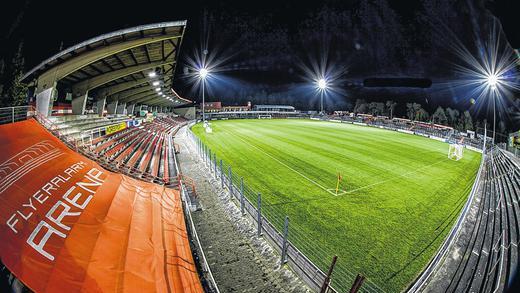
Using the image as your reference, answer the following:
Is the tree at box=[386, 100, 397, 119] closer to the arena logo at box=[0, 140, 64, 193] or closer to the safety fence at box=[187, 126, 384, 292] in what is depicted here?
the safety fence at box=[187, 126, 384, 292]

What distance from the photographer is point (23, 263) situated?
313 cm

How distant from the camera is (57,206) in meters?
4.76

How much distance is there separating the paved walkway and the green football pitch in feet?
3.53

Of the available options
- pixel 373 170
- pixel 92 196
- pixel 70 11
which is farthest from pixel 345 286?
pixel 70 11

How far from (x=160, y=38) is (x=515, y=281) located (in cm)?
1284

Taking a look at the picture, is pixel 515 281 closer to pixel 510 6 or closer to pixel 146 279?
pixel 510 6

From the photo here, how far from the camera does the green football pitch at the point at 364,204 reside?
5.76 m

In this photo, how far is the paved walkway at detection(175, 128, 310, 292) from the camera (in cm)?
478

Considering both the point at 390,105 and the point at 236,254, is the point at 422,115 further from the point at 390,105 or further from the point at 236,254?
the point at 236,254

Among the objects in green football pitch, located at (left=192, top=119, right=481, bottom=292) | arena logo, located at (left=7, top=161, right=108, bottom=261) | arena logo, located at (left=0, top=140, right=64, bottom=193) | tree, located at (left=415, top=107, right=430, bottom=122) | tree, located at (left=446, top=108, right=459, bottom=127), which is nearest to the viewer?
arena logo, located at (left=7, top=161, right=108, bottom=261)

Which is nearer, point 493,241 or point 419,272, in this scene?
point 419,272

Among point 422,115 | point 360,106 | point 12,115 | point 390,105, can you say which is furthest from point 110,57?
point 360,106

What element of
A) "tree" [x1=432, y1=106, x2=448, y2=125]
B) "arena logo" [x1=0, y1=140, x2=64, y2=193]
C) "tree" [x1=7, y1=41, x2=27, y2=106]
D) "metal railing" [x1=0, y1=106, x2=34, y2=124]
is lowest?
"arena logo" [x1=0, y1=140, x2=64, y2=193]

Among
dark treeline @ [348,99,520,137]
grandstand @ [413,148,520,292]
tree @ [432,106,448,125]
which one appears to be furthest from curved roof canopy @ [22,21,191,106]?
tree @ [432,106,448,125]
